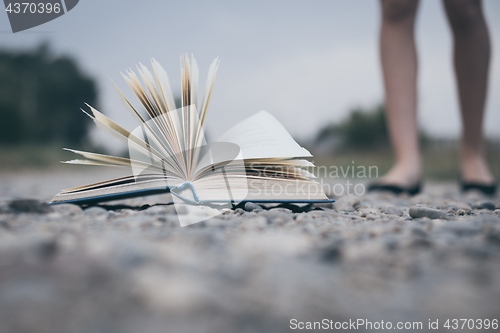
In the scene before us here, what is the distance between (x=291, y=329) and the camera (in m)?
0.40

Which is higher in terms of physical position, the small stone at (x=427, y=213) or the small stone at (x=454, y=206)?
the small stone at (x=427, y=213)

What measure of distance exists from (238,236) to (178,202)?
0.46 meters

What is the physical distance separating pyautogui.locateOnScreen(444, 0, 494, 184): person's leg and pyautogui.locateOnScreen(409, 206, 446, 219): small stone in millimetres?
1613

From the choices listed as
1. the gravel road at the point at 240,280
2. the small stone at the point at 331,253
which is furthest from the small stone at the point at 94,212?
the small stone at the point at 331,253

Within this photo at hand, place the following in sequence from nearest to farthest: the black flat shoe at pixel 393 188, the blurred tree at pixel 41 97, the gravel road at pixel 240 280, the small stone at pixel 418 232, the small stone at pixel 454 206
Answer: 1. the gravel road at pixel 240 280
2. the small stone at pixel 418 232
3. the small stone at pixel 454 206
4. the black flat shoe at pixel 393 188
5. the blurred tree at pixel 41 97

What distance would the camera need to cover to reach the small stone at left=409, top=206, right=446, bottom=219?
1038 millimetres

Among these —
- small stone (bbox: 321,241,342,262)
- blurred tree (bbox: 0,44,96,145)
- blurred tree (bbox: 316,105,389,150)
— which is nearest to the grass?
blurred tree (bbox: 0,44,96,145)

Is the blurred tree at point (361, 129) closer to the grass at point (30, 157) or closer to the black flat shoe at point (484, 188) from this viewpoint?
the black flat shoe at point (484, 188)

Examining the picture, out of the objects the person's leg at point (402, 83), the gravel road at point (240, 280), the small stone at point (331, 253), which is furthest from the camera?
the person's leg at point (402, 83)

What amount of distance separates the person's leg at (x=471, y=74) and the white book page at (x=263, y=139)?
1893mm

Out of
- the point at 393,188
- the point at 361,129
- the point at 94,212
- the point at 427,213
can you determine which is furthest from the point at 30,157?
the point at 361,129

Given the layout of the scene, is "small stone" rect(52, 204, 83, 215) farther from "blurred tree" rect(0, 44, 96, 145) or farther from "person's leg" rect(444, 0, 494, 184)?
"blurred tree" rect(0, 44, 96, 145)

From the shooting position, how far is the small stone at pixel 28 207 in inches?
40.1

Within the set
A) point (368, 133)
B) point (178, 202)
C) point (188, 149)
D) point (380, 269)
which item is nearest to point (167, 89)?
point (188, 149)
